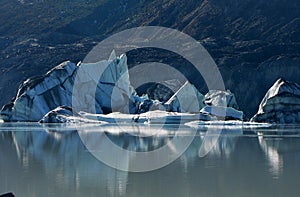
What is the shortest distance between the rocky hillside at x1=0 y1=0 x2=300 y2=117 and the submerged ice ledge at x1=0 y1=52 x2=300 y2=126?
1814 cm

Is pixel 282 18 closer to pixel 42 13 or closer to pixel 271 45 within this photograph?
pixel 271 45

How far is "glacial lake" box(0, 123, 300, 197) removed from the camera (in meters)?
13.3

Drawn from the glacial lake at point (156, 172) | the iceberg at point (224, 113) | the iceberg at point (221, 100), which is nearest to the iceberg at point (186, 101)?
the iceberg at point (221, 100)

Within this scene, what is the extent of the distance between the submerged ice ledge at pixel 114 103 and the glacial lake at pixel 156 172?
52.6ft

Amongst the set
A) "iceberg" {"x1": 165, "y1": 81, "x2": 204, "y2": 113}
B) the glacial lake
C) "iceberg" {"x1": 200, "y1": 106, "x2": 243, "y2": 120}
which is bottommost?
the glacial lake

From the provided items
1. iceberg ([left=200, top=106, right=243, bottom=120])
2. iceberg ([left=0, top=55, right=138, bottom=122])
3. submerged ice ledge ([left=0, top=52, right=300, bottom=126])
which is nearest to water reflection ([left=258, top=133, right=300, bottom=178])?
submerged ice ledge ([left=0, top=52, right=300, bottom=126])

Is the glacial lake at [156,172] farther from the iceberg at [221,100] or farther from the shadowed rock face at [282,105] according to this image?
the iceberg at [221,100]

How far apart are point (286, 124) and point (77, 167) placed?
25.7 metres

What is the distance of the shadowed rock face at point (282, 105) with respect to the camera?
130 ft

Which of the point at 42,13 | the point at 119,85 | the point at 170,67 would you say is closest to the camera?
the point at 119,85

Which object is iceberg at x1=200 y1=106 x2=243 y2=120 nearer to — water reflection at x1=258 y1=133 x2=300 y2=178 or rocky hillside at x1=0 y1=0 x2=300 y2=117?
water reflection at x1=258 y1=133 x2=300 y2=178

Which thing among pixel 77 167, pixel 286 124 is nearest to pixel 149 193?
pixel 77 167

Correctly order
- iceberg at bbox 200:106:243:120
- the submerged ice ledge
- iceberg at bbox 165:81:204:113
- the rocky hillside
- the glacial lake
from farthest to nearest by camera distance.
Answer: the rocky hillside → iceberg at bbox 165:81:204:113 → iceberg at bbox 200:106:243:120 → the submerged ice ledge → the glacial lake

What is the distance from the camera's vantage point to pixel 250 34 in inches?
3556
